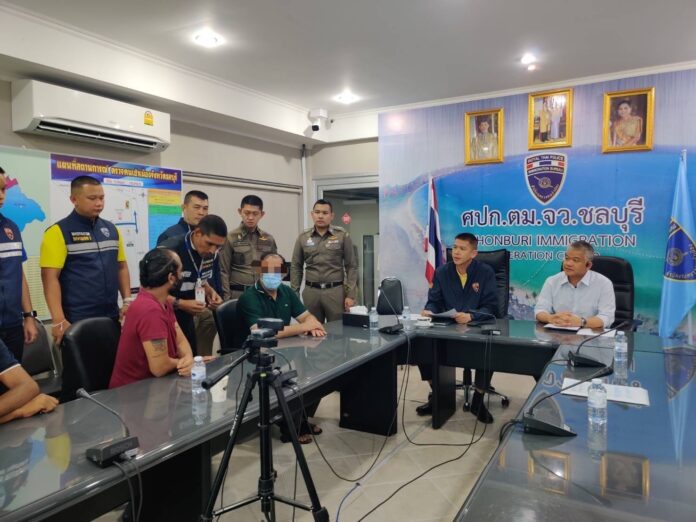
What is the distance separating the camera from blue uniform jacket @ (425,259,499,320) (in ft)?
10.7

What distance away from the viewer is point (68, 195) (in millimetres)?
3316

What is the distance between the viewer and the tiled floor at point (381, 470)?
2193 mm

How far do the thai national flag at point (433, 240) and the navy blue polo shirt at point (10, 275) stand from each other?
3378 mm

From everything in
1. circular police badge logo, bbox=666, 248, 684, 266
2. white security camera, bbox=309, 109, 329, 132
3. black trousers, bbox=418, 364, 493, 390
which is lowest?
black trousers, bbox=418, 364, 493, 390

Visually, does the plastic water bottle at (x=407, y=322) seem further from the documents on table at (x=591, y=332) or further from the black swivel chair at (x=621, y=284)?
the black swivel chair at (x=621, y=284)

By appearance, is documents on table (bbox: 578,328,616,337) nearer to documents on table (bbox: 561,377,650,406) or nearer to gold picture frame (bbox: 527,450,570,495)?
documents on table (bbox: 561,377,650,406)

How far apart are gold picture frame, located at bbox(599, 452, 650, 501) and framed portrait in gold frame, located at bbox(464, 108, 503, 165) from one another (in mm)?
3610

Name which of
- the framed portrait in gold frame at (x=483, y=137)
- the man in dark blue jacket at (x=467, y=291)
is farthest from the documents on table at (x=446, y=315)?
the framed portrait in gold frame at (x=483, y=137)

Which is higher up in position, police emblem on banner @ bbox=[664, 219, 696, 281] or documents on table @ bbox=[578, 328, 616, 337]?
police emblem on banner @ bbox=[664, 219, 696, 281]

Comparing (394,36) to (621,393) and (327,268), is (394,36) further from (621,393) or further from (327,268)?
(621,393)

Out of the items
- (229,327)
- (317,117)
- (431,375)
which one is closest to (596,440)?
(431,375)

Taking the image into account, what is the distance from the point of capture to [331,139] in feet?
17.7

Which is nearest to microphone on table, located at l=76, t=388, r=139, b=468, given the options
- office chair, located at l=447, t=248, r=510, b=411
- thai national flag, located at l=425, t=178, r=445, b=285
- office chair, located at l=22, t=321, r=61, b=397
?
office chair, located at l=22, t=321, r=61, b=397

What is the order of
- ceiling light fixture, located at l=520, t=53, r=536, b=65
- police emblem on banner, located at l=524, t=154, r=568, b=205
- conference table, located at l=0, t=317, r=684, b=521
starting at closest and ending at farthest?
1. conference table, located at l=0, t=317, r=684, b=521
2. ceiling light fixture, located at l=520, t=53, r=536, b=65
3. police emblem on banner, located at l=524, t=154, r=568, b=205
